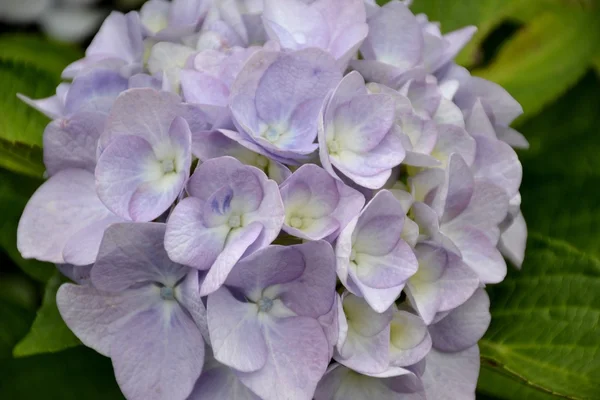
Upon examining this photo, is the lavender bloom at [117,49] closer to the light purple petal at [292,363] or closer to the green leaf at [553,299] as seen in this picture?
Result: the light purple petal at [292,363]

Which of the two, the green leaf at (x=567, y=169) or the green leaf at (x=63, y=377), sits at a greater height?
the green leaf at (x=567, y=169)

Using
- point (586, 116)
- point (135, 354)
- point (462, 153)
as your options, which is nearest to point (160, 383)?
point (135, 354)

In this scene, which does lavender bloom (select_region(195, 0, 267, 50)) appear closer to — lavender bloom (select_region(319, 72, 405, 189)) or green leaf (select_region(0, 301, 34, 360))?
lavender bloom (select_region(319, 72, 405, 189))

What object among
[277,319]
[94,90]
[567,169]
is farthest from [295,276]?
[567,169]

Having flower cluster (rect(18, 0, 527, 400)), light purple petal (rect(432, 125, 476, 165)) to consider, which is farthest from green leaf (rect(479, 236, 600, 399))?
light purple petal (rect(432, 125, 476, 165))

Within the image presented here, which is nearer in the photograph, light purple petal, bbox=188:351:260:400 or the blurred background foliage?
light purple petal, bbox=188:351:260:400

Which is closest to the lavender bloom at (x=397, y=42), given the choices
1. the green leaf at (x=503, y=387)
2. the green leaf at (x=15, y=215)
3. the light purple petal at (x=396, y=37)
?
the light purple petal at (x=396, y=37)
